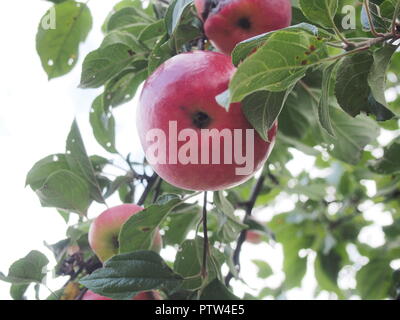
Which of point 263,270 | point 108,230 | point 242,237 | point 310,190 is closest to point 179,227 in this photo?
point 242,237

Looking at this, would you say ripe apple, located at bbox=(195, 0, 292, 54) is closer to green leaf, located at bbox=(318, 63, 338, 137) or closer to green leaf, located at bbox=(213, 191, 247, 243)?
green leaf, located at bbox=(318, 63, 338, 137)

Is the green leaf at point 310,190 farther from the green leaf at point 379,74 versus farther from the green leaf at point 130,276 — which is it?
the green leaf at point 379,74

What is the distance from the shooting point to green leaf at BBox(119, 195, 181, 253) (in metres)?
1.10

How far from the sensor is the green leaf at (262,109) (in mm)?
811

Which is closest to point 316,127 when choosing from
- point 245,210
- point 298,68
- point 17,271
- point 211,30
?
point 245,210

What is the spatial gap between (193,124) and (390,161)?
792 millimetres

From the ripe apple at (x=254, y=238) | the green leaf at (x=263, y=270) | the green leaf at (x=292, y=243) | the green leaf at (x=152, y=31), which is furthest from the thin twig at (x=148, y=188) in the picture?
the green leaf at (x=263, y=270)

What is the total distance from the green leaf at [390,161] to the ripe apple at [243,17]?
58 centimetres

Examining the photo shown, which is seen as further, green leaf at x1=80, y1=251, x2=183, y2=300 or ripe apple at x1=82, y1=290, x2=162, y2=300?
ripe apple at x1=82, y1=290, x2=162, y2=300

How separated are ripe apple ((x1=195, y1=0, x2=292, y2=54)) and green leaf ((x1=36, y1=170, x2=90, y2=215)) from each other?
504 mm

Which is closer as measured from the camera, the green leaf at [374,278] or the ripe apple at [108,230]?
the ripe apple at [108,230]

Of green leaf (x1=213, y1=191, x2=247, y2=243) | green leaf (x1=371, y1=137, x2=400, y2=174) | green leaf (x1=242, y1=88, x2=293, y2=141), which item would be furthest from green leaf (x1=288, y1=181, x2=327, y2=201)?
green leaf (x1=242, y1=88, x2=293, y2=141)

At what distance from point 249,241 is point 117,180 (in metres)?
1.15

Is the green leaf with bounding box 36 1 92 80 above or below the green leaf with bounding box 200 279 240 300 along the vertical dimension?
above
